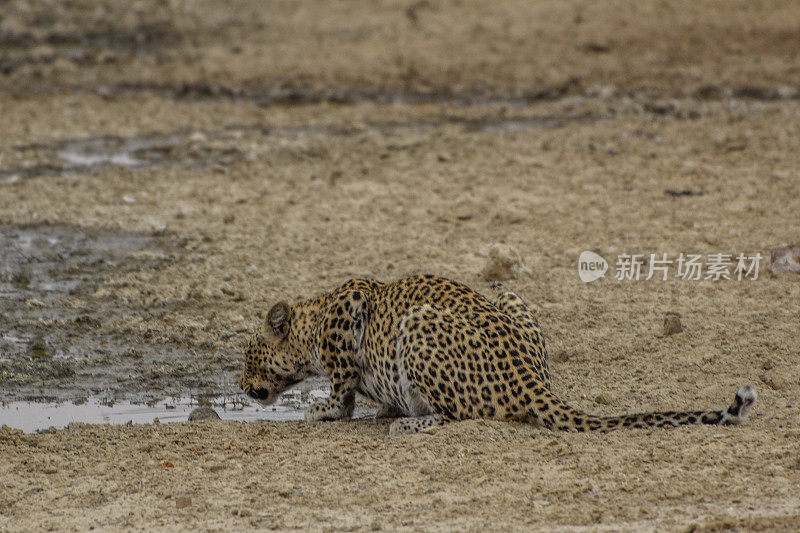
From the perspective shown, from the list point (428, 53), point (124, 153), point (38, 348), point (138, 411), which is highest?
point (428, 53)

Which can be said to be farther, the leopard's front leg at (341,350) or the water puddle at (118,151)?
the water puddle at (118,151)

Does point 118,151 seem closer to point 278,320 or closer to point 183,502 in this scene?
point 278,320

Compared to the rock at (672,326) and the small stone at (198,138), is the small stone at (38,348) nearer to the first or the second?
the rock at (672,326)

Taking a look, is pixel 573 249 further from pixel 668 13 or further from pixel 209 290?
pixel 668 13

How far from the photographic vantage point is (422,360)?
6500 millimetres

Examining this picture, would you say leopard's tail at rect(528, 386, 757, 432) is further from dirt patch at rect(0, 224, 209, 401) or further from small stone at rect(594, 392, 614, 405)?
dirt patch at rect(0, 224, 209, 401)

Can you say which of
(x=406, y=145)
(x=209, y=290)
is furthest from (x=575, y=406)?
(x=406, y=145)

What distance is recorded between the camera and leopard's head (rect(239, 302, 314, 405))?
7430 millimetres

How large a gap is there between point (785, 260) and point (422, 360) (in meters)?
4.10

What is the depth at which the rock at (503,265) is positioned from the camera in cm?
952

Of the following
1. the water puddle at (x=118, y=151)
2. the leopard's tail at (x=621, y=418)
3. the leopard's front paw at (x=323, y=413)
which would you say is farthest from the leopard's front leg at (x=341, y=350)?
the water puddle at (x=118, y=151)

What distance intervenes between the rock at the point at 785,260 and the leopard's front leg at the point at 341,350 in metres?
3.89

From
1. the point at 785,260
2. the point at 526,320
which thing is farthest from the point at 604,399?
the point at 785,260

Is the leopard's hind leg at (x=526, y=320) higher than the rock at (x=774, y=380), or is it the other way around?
the leopard's hind leg at (x=526, y=320)
